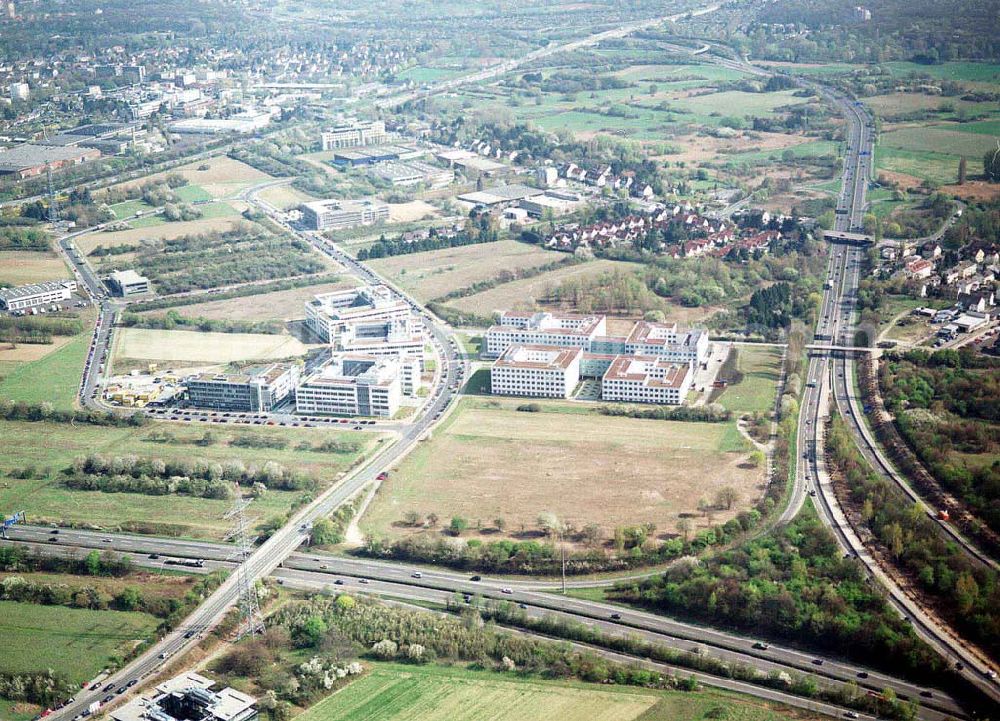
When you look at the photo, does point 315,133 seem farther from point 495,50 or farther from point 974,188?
point 974,188

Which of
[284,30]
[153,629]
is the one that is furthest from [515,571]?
[284,30]

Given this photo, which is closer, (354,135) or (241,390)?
(241,390)

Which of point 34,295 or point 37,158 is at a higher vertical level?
point 37,158

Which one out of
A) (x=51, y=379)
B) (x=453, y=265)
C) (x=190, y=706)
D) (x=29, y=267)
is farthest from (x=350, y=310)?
(x=190, y=706)

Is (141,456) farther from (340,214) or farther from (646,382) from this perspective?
(340,214)

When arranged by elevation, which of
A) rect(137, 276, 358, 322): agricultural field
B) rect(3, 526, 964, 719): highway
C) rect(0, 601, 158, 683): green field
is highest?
rect(137, 276, 358, 322): agricultural field

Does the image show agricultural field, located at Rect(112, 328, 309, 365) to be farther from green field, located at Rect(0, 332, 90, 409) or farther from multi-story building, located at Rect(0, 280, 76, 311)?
multi-story building, located at Rect(0, 280, 76, 311)

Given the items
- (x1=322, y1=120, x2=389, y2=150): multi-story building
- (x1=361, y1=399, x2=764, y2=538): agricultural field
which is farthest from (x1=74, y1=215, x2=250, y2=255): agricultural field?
(x1=361, y1=399, x2=764, y2=538): agricultural field

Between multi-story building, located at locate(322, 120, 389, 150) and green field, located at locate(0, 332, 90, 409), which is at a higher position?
multi-story building, located at locate(322, 120, 389, 150)
